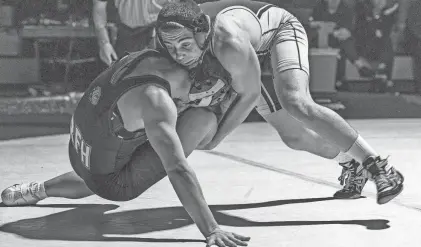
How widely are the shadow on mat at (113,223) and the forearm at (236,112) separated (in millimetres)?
414

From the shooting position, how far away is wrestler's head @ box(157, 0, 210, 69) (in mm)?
3379

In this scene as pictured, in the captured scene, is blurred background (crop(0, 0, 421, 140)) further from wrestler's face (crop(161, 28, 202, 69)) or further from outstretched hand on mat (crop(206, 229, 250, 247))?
outstretched hand on mat (crop(206, 229, 250, 247))

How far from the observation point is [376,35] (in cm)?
1171

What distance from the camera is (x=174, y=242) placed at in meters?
3.49

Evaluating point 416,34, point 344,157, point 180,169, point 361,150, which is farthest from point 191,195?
point 416,34

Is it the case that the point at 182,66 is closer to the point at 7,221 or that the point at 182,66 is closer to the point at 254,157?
the point at 7,221

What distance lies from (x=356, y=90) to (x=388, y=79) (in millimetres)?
544

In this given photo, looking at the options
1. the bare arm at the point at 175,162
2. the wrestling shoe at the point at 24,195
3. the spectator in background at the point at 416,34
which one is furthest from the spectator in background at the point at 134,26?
the spectator in background at the point at 416,34

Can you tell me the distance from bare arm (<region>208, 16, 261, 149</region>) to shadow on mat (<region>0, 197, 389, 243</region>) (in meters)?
0.40

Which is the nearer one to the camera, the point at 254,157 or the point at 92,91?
the point at 92,91

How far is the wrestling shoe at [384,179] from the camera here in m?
3.83

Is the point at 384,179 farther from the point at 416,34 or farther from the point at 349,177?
the point at 416,34

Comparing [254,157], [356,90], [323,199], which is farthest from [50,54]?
[323,199]

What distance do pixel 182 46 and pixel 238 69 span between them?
1.26 ft
